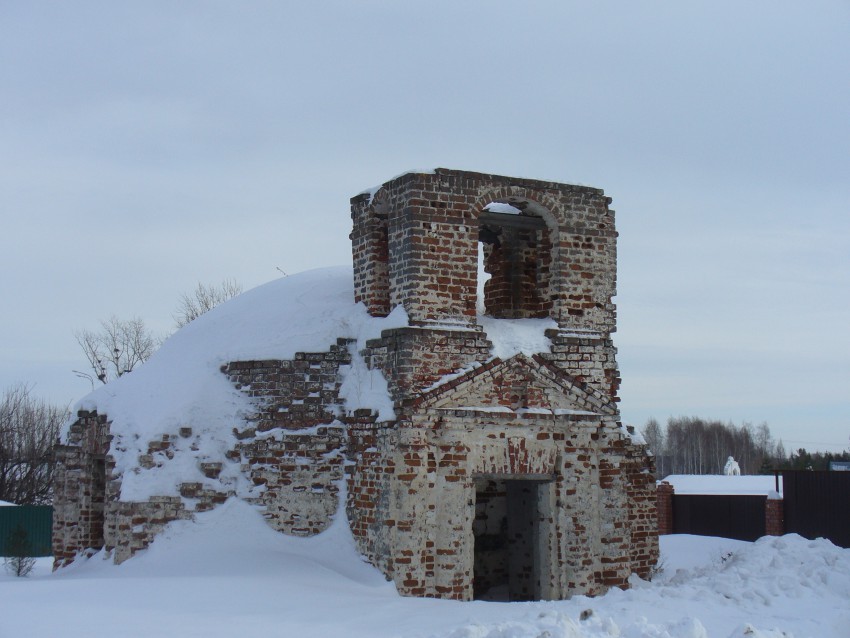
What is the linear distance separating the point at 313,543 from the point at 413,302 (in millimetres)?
2705

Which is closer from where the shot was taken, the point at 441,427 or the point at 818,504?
the point at 441,427

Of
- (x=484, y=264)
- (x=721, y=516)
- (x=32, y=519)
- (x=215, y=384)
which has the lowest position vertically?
(x=32, y=519)

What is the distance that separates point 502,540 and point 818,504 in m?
8.04

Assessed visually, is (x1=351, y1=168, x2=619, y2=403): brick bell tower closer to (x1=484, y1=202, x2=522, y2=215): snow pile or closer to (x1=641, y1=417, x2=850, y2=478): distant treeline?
(x1=484, y1=202, x2=522, y2=215): snow pile

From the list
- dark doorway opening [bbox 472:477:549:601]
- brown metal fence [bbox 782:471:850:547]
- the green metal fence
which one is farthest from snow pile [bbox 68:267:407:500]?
the green metal fence

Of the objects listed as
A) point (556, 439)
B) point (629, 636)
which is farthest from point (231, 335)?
point (629, 636)

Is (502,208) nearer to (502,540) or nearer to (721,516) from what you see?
(502,540)

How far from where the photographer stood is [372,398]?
10.1 meters

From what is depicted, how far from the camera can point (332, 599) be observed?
875 centimetres

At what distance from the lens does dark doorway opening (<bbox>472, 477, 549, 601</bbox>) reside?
37.8 feet

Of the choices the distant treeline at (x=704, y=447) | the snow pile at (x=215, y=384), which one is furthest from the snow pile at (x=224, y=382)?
the distant treeline at (x=704, y=447)

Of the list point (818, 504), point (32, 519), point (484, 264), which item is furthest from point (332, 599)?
point (32, 519)

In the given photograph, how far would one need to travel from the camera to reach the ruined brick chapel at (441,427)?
9.77 metres

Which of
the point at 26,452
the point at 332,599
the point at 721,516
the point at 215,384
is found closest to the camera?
Result: the point at 332,599
